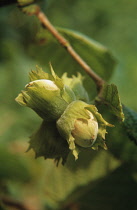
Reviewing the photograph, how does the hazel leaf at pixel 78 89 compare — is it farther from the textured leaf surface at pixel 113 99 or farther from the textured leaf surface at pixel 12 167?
the textured leaf surface at pixel 12 167

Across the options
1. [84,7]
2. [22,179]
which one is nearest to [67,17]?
[84,7]

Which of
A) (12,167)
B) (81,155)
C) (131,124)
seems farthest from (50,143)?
(12,167)

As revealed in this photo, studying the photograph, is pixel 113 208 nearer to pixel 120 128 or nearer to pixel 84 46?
pixel 120 128

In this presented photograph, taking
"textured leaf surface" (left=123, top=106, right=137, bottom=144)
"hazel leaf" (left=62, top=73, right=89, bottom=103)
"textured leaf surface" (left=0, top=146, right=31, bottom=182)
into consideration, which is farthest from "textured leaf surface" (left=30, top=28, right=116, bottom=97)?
"textured leaf surface" (left=0, top=146, right=31, bottom=182)

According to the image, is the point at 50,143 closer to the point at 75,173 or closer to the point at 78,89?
the point at 78,89

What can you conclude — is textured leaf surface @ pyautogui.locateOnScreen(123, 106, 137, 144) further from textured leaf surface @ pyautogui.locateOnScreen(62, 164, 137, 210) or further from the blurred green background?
textured leaf surface @ pyautogui.locateOnScreen(62, 164, 137, 210)
